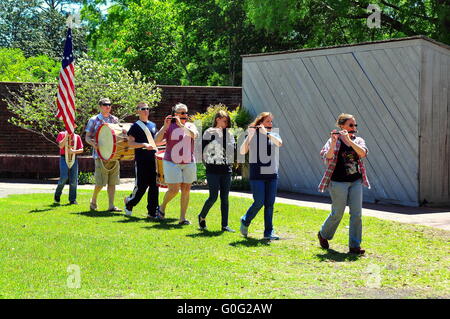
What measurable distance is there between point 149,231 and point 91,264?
279cm

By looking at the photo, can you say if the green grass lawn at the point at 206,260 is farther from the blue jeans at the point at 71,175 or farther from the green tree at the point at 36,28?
the green tree at the point at 36,28

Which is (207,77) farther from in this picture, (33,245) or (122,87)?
(33,245)

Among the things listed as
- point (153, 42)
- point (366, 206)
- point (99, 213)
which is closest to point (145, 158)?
point (99, 213)

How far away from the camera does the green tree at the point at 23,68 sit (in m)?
43.3

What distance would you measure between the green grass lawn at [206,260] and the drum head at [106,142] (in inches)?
43.4

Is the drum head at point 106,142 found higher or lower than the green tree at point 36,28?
lower

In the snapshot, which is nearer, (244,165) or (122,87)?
(244,165)

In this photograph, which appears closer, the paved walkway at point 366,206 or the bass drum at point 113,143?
the bass drum at point 113,143

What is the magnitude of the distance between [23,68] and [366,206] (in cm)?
3582

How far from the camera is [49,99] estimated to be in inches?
876

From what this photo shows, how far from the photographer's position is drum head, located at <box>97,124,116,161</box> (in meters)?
13.4

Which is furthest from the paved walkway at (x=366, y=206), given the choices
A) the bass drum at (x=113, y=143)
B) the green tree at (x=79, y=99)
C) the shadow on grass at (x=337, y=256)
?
the bass drum at (x=113, y=143)

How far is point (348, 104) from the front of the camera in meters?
17.3
